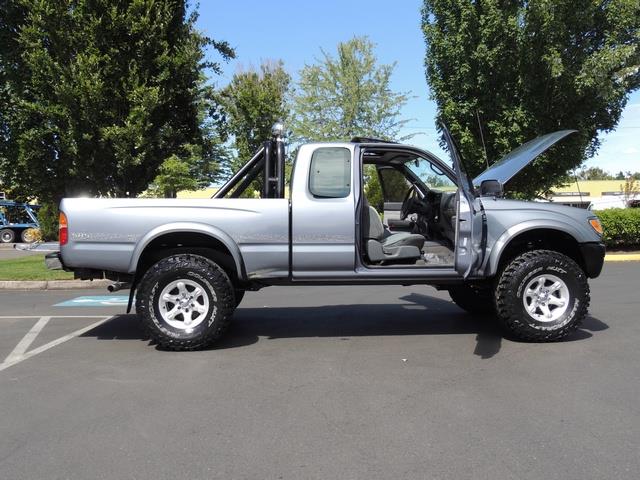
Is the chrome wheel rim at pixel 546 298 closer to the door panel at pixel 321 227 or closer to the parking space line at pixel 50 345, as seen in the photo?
the door panel at pixel 321 227

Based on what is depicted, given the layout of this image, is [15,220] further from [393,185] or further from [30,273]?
[393,185]

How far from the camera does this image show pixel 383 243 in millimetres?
6047

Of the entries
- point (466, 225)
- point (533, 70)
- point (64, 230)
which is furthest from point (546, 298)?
point (533, 70)

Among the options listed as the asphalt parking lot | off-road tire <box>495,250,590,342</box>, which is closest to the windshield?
off-road tire <box>495,250,590,342</box>

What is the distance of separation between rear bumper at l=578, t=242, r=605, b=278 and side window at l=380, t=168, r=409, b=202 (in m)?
2.31

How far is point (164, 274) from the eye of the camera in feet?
18.0

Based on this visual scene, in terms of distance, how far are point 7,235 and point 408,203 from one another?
26.8 m

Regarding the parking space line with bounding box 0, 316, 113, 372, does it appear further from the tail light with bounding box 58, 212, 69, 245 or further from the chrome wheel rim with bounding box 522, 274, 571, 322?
the chrome wheel rim with bounding box 522, 274, 571, 322

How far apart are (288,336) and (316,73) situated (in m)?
22.6

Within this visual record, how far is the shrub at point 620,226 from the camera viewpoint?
50.8 feet

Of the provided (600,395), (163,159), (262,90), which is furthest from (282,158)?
(262,90)

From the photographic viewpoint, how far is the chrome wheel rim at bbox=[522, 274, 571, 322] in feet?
18.7

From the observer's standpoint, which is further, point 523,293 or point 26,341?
point 26,341

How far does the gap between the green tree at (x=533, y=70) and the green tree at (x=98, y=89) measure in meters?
7.19
